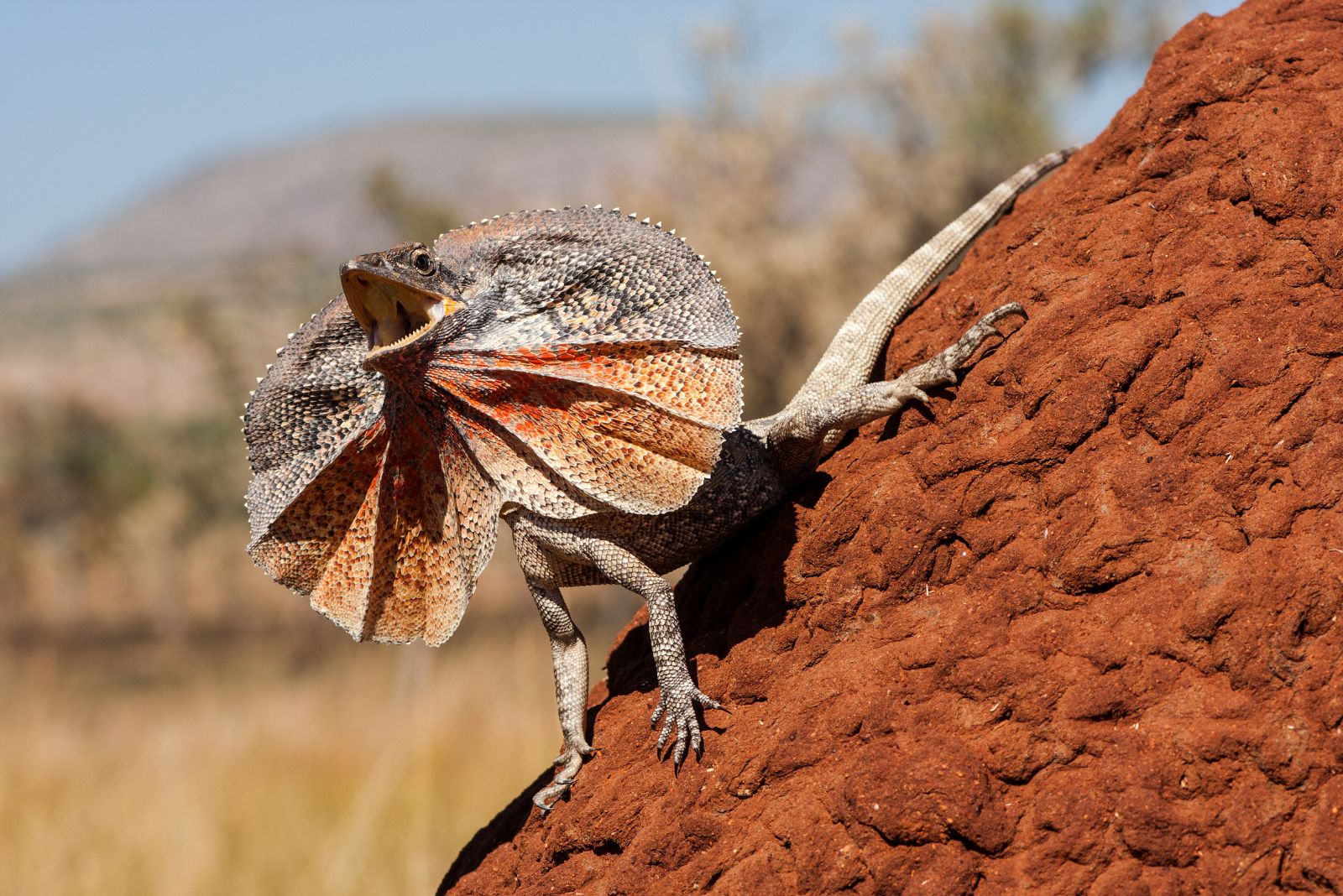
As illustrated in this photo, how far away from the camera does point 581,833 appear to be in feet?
9.41

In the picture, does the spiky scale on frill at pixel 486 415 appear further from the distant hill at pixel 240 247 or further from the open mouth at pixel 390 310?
the distant hill at pixel 240 247

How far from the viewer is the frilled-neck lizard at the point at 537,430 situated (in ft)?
9.61

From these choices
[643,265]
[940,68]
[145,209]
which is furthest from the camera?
[145,209]

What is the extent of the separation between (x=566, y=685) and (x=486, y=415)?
775 millimetres

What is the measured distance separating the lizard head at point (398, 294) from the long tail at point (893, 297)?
0.95 m

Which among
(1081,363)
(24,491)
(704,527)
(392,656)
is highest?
(24,491)

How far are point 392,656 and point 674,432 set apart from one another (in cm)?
A: 967

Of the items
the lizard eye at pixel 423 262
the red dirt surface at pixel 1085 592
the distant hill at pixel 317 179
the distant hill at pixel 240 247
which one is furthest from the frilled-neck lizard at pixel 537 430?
the distant hill at pixel 317 179

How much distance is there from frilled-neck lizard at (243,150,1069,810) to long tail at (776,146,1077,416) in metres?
0.02

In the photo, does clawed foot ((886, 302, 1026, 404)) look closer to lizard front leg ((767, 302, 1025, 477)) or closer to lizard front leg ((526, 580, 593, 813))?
lizard front leg ((767, 302, 1025, 477))

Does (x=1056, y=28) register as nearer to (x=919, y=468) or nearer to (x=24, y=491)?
(x=919, y=468)

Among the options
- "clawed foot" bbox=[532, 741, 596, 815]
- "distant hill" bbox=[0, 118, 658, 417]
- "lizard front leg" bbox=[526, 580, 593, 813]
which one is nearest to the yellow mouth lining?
"lizard front leg" bbox=[526, 580, 593, 813]

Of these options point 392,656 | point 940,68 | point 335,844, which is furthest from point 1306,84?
point 940,68

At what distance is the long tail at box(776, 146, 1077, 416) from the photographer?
10.8 feet
